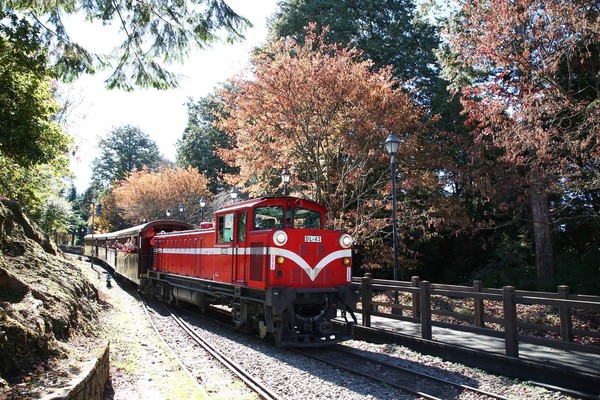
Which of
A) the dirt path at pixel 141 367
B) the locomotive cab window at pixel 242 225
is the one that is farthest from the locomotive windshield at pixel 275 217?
the dirt path at pixel 141 367

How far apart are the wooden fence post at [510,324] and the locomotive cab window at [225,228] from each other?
629 centimetres

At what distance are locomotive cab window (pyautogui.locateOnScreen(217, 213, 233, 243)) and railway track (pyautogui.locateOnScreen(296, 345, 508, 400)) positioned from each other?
11.0ft

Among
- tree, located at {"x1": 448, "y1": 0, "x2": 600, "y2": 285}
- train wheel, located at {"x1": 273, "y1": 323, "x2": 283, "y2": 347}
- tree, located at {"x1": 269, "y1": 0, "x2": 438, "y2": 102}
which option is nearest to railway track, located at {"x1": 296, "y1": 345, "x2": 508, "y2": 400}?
train wheel, located at {"x1": 273, "y1": 323, "x2": 283, "y2": 347}

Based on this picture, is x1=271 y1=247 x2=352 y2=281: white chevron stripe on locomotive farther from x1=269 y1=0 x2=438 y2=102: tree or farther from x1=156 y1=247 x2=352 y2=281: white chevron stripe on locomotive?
x1=269 y1=0 x2=438 y2=102: tree

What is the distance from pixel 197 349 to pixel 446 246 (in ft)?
54.4

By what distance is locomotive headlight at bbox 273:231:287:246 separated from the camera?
953 cm

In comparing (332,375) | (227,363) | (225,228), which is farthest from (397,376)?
(225,228)

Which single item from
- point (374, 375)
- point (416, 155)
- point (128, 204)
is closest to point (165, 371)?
point (374, 375)

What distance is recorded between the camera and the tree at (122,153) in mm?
79000

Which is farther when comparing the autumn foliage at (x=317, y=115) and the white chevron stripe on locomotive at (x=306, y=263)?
the autumn foliage at (x=317, y=115)

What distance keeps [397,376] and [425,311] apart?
186 centimetres

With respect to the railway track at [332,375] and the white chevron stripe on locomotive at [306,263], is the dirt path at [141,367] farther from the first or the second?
the white chevron stripe on locomotive at [306,263]

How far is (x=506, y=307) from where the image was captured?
305 inches

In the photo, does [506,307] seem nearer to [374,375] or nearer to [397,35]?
[374,375]
